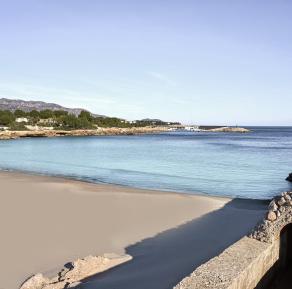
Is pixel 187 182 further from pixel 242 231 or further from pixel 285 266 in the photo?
pixel 285 266

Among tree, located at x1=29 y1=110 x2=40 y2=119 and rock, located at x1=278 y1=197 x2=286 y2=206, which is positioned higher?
tree, located at x1=29 y1=110 x2=40 y2=119

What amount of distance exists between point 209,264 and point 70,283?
3880 millimetres

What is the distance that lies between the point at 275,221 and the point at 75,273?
5306mm

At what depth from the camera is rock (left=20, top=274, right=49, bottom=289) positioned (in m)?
10.1

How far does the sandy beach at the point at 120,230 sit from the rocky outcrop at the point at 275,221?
97.0 inches

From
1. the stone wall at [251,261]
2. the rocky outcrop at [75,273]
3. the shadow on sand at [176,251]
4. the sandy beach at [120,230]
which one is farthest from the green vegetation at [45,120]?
the stone wall at [251,261]

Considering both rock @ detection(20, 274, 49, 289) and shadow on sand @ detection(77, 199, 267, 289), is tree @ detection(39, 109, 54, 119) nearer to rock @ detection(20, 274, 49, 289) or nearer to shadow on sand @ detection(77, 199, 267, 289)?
shadow on sand @ detection(77, 199, 267, 289)

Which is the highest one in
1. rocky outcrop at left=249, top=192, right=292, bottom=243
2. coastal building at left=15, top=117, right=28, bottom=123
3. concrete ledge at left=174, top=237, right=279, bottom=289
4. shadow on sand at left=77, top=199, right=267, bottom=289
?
coastal building at left=15, top=117, right=28, bottom=123

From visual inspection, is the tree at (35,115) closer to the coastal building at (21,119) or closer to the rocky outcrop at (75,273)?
the coastal building at (21,119)

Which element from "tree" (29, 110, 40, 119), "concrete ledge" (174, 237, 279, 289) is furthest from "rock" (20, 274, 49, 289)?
"tree" (29, 110, 40, 119)

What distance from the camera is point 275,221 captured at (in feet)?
31.4

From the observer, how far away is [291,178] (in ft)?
97.8

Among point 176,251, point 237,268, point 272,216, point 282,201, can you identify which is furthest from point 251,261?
point 176,251

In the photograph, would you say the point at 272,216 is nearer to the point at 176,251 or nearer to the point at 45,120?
the point at 176,251
